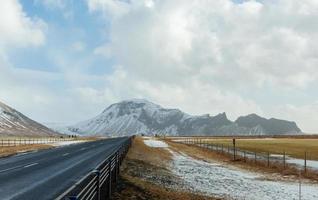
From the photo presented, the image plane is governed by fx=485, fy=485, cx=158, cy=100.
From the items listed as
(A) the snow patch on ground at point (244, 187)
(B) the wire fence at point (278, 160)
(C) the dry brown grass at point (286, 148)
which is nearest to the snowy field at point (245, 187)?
(A) the snow patch on ground at point (244, 187)

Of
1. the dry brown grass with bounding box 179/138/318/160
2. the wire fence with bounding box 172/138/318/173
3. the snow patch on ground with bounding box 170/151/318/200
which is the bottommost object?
the snow patch on ground with bounding box 170/151/318/200

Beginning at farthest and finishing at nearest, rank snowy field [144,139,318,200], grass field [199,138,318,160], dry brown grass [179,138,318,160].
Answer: dry brown grass [179,138,318,160], grass field [199,138,318,160], snowy field [144,139,318,200]

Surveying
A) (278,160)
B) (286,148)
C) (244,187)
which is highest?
(286,148)

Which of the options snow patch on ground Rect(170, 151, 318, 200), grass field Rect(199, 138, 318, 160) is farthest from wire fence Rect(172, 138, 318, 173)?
snow patch on ground Rect(170, 151, 318, 200)

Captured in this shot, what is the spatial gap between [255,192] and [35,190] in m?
12.5

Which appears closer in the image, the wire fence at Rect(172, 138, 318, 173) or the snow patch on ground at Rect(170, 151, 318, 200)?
the snow patch on ground at Rect(170, 151, 318, 200)

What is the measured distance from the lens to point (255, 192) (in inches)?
1047

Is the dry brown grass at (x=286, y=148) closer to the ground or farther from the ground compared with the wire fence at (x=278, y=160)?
farther from the ground

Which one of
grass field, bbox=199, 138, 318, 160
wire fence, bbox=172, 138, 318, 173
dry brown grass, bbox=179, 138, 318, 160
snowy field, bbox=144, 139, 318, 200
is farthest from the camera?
dry brown grass, bbox=179, 138, 318, 160

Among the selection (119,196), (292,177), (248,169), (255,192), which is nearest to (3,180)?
(119,196)

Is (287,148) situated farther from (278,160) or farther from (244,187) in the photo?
(244,187)

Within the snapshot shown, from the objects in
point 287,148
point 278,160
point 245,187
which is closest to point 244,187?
point 245,187

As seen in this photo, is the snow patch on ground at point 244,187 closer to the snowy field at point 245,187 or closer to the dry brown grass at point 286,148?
the snowy field at point 245,187

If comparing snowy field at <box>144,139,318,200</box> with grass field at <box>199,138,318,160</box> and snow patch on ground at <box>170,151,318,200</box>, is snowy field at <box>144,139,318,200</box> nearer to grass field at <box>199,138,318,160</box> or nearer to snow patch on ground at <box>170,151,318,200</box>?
snow patch on ground at <box>170,151,318,200</box>
